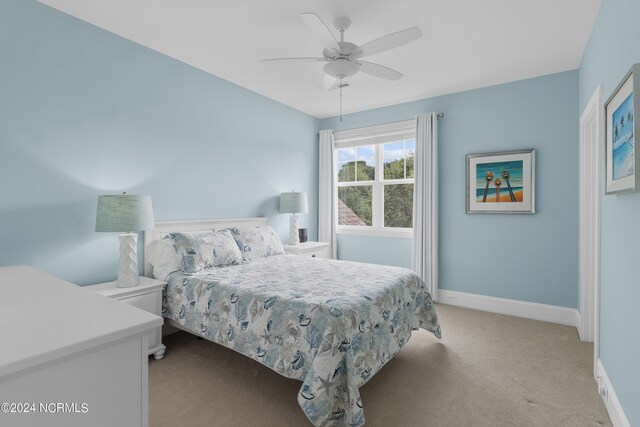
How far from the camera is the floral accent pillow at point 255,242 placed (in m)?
3.38

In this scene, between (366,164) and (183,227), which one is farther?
(366,164)

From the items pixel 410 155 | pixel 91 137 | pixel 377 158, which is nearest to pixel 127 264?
pixel 91 137

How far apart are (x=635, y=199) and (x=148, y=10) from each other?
330 centimetres

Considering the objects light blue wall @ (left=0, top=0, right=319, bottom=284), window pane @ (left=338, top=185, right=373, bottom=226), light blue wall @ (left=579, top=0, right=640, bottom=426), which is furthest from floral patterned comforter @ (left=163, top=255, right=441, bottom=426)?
window pane @ (left=338, top=185, right=373, bottom=226)

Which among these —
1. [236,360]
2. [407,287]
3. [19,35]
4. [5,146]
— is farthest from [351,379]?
[19,35]

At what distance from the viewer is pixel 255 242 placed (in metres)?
3.49

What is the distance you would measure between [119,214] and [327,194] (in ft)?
10.3

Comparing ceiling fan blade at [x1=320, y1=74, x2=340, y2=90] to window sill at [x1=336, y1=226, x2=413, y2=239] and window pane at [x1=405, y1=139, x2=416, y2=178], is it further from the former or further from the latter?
window sill at [x1=336, y1=226, x2=413, y2=239]

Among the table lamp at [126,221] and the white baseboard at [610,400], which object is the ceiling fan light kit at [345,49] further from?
the white baseboard at [610,400]

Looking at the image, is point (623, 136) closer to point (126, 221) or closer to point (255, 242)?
point (255, 242)

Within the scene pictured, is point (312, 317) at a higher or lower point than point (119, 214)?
lower

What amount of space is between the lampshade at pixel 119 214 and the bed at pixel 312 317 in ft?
1.76

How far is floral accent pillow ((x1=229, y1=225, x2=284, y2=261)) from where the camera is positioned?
338cm

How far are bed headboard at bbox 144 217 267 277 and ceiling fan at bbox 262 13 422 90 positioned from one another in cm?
177
